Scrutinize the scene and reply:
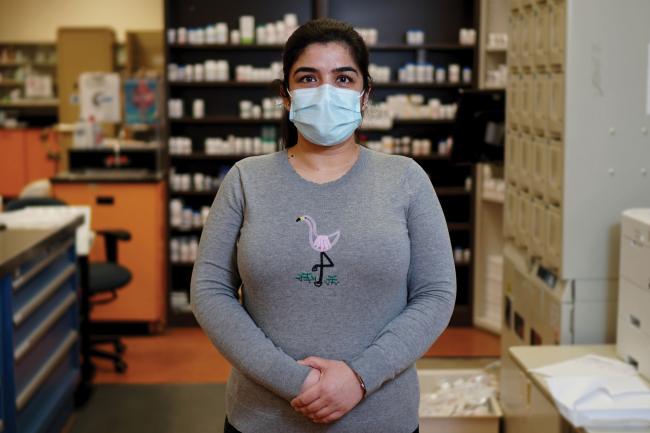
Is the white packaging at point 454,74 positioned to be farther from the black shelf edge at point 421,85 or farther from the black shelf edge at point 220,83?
the black shelf edge at point 220,83

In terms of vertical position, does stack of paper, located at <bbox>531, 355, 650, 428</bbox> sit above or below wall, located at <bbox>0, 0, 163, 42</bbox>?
below

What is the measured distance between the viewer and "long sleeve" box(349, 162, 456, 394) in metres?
1.80

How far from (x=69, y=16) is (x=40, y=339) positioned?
28.1ft

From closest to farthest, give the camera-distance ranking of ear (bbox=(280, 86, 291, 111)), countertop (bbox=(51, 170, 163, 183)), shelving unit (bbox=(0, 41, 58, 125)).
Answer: ear (bbox=(280, 86, 291, 111)) → countertop (bbox=(51, 170, 163, 183)) → shelving unit (bbox=(0, 41, 58, 125))

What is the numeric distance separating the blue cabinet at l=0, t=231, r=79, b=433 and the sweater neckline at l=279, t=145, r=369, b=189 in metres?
1.70

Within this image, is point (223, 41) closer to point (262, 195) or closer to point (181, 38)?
point (181, 38)

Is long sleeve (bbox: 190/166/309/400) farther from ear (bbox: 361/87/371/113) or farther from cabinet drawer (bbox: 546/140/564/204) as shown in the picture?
cabinet drawer (bbox: 546/140/564/204)

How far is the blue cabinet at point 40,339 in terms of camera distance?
3270 millimetres

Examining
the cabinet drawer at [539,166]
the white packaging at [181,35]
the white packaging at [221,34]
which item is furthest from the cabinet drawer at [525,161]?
the white packaging at [181,35]

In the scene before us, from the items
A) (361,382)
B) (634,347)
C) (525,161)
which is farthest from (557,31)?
(361,382)

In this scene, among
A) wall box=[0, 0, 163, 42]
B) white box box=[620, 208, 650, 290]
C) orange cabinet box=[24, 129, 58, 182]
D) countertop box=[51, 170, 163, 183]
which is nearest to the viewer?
A: white box box=[620, 208, 650, 290]

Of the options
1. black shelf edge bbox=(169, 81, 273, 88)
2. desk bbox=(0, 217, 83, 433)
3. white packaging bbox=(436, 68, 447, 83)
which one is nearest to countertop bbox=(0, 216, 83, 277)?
desk bbox=(0, 217, 83, 433)

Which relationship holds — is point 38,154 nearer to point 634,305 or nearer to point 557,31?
point 557,31

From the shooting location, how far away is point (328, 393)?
5.73 ft
